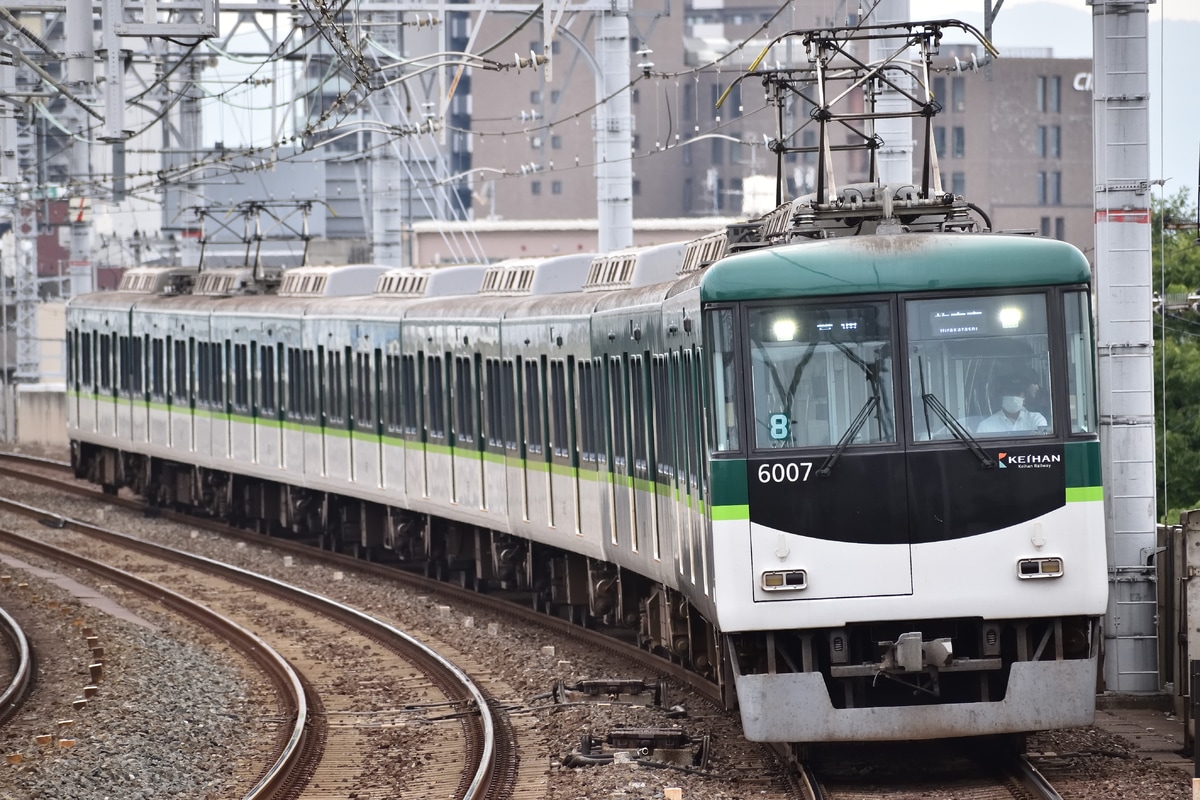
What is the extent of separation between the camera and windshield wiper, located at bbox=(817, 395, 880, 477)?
984 cm

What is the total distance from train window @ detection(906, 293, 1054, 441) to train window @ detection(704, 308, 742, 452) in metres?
0.81

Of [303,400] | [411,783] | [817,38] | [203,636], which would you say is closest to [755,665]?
[411,783]

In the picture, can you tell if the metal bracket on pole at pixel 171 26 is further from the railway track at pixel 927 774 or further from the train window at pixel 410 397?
the railway track at pixel 927 774

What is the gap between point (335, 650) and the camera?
1684 centimetres

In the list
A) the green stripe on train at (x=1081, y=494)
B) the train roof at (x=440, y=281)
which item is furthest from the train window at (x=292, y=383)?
the green stripe on train at (x=1081, y=494)

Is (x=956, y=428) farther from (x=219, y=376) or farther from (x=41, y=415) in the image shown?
(x=41, y=415)

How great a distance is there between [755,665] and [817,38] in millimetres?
3067

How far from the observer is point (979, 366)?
9938 millimetres

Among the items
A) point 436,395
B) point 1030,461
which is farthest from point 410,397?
point 1030,461

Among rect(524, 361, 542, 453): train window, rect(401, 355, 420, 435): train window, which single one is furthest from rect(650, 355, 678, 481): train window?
rect(401, 355, 420, 435): train window

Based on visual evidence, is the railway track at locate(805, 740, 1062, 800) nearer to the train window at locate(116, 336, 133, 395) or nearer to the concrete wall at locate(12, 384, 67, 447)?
the train window at locate(116, 336, 133, 395)

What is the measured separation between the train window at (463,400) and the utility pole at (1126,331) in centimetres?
827

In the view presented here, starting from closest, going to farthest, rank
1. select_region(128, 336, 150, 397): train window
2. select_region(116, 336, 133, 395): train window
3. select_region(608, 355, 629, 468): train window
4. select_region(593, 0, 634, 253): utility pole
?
select_region(608, 355, 629, 468): train window → select_region(593, 0, 634, 253): utility pole → select_region(128, 336, 150, 397): train window → select_region(116, 336, 133, 395): train window

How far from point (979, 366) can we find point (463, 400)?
32.7 feet
